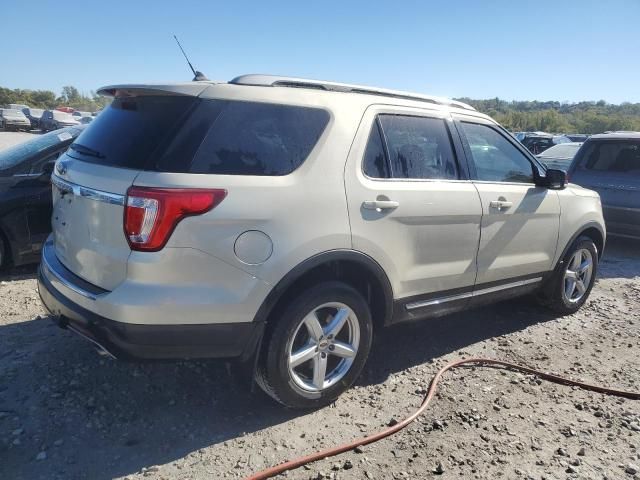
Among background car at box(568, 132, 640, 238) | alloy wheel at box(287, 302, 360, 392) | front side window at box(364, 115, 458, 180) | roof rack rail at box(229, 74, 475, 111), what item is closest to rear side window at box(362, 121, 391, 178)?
front side window at box(364, 115, 458, 180)

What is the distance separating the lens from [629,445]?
3.00 metres

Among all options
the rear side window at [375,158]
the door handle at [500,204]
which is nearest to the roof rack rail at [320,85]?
the rear side window at [375,158]

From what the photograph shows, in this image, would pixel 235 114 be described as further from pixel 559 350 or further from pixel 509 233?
pixel 559 350

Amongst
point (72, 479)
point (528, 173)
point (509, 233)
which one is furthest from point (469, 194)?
point (72, 479)

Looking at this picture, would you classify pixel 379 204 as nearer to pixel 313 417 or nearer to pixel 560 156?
pixel 313 417

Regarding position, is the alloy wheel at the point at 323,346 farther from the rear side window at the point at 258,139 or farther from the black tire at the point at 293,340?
the rear side window at the point at 258,139

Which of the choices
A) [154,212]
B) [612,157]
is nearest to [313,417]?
[154,212]

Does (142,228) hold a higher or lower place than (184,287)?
higher

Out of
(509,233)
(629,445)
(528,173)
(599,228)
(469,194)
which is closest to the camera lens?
(629,445)

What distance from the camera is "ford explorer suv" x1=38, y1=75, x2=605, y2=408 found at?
8.22 feet

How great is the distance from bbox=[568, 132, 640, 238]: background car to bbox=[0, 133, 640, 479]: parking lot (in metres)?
3.94

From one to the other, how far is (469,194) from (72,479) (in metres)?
3.01

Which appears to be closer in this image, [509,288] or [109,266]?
[109,266]

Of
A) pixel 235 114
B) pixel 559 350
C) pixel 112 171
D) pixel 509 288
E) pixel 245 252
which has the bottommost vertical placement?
pixel 559 350
